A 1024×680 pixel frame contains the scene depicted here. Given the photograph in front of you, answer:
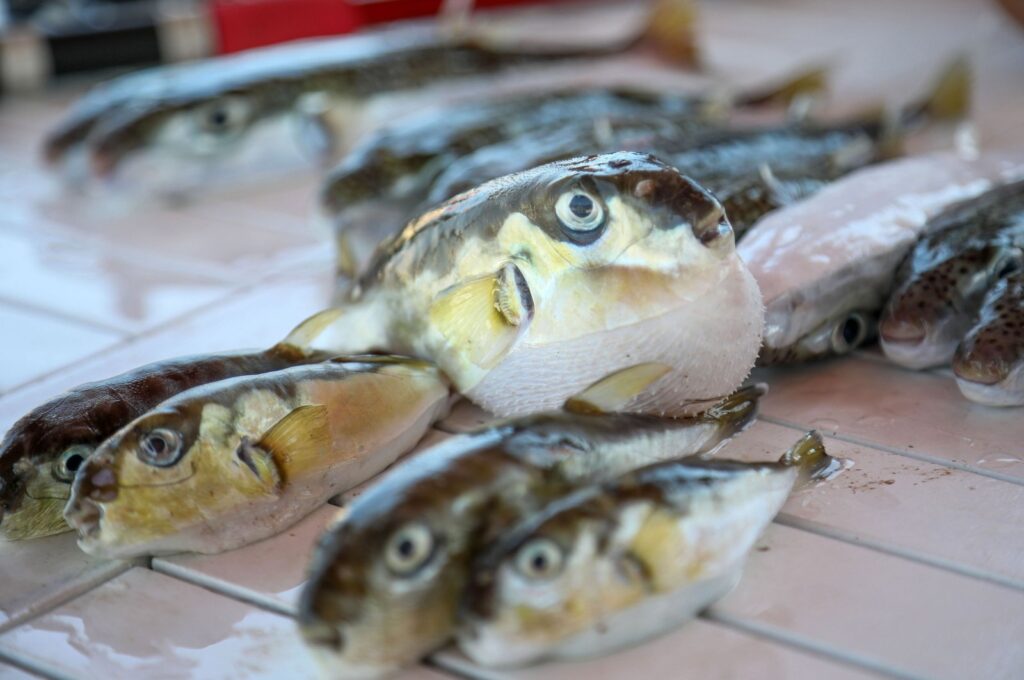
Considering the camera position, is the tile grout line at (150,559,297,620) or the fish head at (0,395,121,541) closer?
the tile grout line at (150,559,297,620)

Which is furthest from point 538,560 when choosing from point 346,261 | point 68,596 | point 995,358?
point 346,261

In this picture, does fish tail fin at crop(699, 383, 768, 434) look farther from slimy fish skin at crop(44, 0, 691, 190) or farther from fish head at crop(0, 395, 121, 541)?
slimy fish skin at crop(44, 0, 691, 190)

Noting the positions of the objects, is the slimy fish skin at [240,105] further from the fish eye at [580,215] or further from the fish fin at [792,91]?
the fish eye at [580,215]

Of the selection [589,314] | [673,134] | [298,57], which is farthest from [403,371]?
[298,57]

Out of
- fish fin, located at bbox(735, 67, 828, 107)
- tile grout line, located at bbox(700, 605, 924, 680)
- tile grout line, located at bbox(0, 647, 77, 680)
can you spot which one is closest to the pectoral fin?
tile grout line, located at bbox(0, 647, 77, 680)

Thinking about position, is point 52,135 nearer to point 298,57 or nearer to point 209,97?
point 209,97

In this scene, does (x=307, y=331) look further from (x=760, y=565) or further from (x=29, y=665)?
(x=760, y=565)

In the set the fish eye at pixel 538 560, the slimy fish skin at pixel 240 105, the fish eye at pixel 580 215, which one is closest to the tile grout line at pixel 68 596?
the fish eye at pixel 538 560
